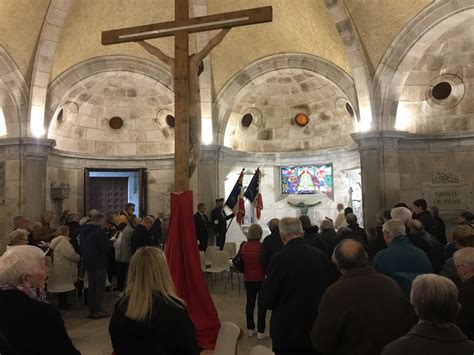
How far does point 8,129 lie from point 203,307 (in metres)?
8.83

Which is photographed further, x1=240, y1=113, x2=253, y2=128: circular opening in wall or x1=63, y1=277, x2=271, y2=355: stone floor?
x1=240, y1=113, x2=253, y2=128: circular opening in wall

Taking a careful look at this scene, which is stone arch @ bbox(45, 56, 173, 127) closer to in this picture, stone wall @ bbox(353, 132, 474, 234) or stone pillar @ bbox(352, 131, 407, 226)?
stone wall @ bbox(353, 132, 474, 234)

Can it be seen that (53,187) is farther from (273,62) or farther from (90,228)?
(273,62)

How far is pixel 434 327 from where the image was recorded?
6.43ft

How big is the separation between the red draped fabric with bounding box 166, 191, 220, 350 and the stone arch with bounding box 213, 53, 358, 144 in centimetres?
751

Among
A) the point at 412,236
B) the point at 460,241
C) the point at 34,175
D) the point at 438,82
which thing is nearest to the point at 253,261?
the point at 412,236

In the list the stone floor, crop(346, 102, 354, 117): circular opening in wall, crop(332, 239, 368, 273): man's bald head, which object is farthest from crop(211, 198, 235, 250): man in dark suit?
crop(332, 239, 368, 273): man's bald head

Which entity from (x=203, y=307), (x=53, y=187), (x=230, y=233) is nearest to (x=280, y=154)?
(x=230, y=233)

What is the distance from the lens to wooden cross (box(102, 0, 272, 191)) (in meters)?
5.76

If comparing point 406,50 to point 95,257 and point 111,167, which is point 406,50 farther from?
point 111,167

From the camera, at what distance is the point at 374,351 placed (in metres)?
2.53

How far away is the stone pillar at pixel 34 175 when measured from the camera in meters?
11.6

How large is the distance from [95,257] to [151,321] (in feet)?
17.0

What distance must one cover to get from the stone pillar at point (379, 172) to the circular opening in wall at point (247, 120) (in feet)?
14.6
